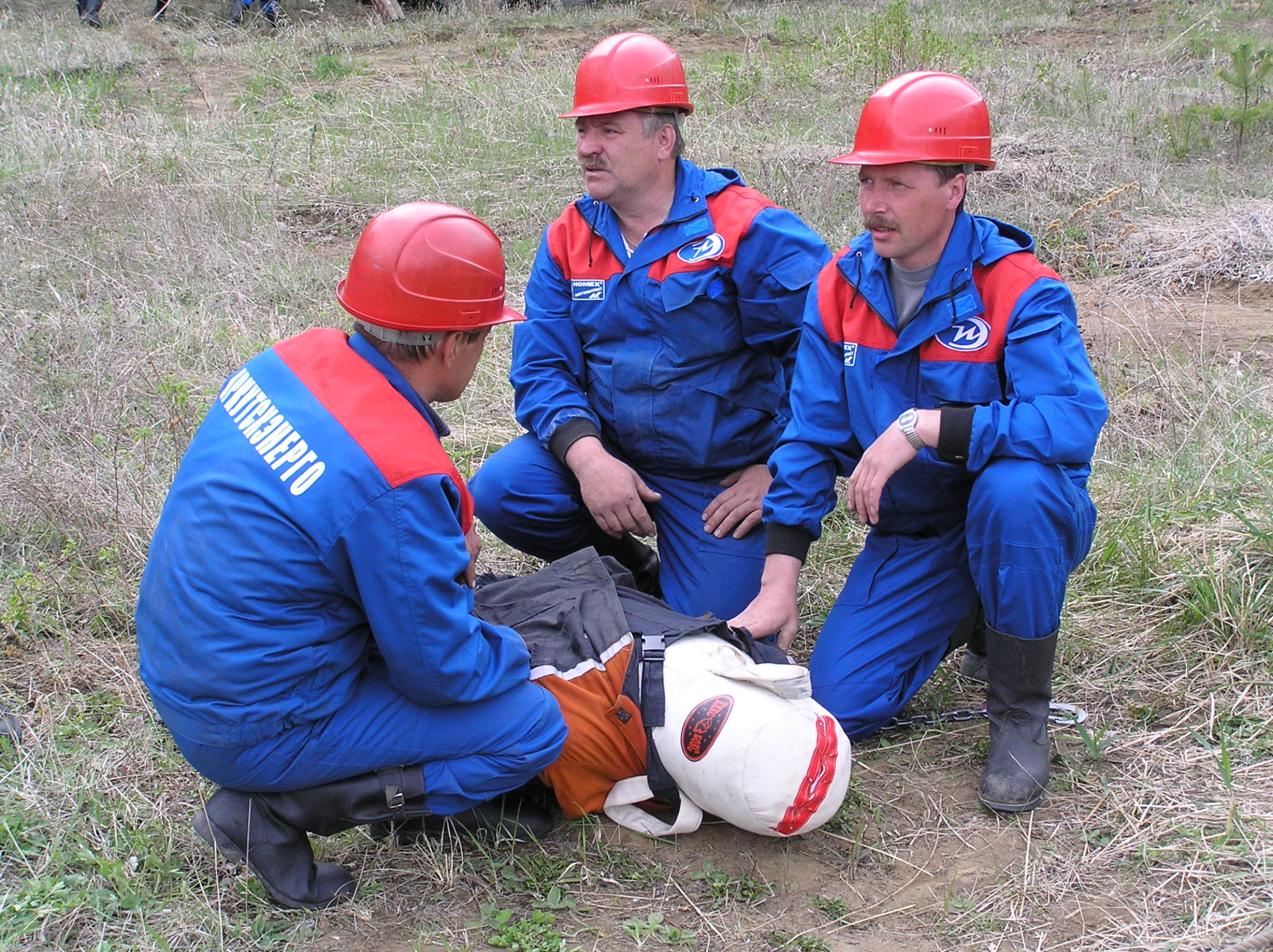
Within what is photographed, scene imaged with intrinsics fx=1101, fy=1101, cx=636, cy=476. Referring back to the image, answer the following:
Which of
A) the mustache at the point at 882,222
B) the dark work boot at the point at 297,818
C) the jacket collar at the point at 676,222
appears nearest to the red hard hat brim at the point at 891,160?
the mustache at the point at 882,222

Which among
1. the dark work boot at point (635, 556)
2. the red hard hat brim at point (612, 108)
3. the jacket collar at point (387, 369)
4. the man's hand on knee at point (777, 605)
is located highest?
the red hard hat brim at point (612, 108)

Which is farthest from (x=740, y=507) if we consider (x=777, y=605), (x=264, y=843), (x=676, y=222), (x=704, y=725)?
(x=264, y=843)

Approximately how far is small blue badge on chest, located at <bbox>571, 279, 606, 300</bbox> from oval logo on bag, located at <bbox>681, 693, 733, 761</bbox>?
1.58 m

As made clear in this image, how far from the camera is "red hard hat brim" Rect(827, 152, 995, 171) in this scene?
282 centimetres

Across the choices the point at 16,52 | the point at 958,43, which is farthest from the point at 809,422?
the point at 16,52

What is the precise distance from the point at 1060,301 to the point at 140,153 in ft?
21.8

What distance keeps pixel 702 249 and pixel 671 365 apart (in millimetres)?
384

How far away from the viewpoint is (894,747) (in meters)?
3.04

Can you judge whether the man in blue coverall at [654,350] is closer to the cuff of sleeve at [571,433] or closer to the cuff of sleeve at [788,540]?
the cuff of sleeve at [571,433]

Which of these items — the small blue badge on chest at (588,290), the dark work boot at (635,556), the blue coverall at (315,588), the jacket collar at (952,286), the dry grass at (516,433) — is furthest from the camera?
the dark work boot at (635,556)

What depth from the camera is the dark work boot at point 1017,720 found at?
274 cm

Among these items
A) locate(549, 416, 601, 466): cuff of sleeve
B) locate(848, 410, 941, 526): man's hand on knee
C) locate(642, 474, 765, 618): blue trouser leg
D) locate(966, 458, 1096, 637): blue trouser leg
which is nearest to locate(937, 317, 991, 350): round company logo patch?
locate(848, 410, 941, 526): man's hand on knee

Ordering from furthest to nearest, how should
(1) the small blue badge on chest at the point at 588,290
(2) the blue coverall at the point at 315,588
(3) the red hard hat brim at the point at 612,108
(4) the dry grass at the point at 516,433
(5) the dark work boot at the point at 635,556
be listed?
(5) the dark work boot at the point at 635,556 < (1) the small blue badge on chest at the point at 588,290 < (3) the red hard hat brim at the point at 612,108 < (4) the dry grass at the point at 516,433 < (2) the blue coverall at the point at 315,588

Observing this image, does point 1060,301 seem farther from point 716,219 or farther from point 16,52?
point 16,52
